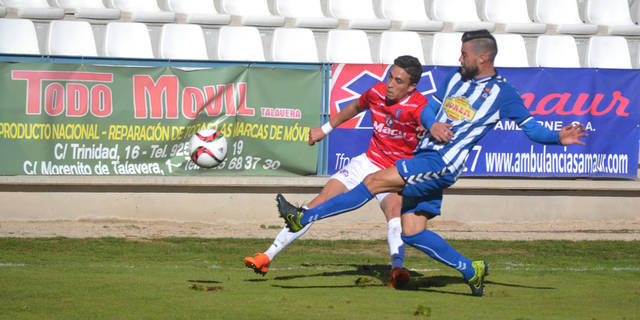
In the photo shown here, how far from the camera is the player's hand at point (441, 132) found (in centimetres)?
611

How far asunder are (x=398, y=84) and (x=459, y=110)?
3.24 ft

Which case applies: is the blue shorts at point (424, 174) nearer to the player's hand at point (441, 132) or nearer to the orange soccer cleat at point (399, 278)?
the player's hand at point (441, 132)

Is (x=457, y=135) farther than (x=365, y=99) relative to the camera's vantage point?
No

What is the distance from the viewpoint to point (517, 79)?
13.1 metres

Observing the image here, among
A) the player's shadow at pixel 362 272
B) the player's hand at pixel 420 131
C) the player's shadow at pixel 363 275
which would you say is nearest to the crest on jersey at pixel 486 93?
the player's hand at pixel 420 131

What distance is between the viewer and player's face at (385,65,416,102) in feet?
23.4

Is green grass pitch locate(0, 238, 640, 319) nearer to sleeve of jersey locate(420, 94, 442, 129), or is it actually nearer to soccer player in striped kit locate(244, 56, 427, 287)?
soccer player in striped kit locate(244, 56, 427, 287)

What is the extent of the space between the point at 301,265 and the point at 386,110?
1939mm

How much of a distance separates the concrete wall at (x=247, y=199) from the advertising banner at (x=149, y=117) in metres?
0.17

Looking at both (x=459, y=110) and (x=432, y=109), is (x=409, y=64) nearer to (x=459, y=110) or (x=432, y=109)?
(x=432, y=109)

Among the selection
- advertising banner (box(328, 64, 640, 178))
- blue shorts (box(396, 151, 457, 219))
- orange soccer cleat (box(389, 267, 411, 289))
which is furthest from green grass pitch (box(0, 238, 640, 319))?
advertising banner (box(328, 64, 640, 178))

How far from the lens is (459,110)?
627cm

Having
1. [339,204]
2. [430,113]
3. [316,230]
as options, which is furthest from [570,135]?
[316,230]

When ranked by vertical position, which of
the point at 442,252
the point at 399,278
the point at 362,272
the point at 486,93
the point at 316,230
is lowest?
the point at 316,230
